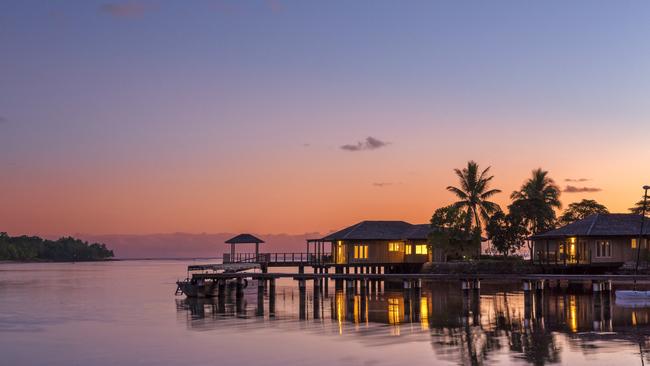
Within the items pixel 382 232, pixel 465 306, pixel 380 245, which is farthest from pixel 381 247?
pixel 465 306

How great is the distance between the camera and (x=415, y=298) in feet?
187

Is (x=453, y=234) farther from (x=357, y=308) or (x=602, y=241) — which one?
(x=357, y=308)

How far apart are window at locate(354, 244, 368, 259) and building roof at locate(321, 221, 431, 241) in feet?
3.42

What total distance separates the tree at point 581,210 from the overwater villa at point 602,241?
24.7m

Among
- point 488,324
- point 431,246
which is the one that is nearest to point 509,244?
point 431,246

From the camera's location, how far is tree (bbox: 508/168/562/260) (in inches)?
3191

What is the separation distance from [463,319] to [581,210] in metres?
57.6

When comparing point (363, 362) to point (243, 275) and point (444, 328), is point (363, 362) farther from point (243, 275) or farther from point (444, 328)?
point (243, 275)

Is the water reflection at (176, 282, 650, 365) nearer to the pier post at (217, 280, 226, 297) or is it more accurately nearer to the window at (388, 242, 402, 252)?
the pier post at (217, 280, 226, 297)

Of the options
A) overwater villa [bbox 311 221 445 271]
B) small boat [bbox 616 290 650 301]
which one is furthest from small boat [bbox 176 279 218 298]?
small boat [bbox 616 290 650 301]

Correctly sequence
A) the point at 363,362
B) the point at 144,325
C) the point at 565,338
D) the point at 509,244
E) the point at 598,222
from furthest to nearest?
the point at 509,244 < the point at 598,222 < the point at 144,325 < the point at 565,338 < the point at 363,362

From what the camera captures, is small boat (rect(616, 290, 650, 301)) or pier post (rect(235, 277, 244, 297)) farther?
pier post (rect(235, 277, 244, 297))

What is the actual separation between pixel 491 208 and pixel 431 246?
8.31 meters

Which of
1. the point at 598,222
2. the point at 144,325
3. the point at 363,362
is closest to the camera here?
the point at 363,362
